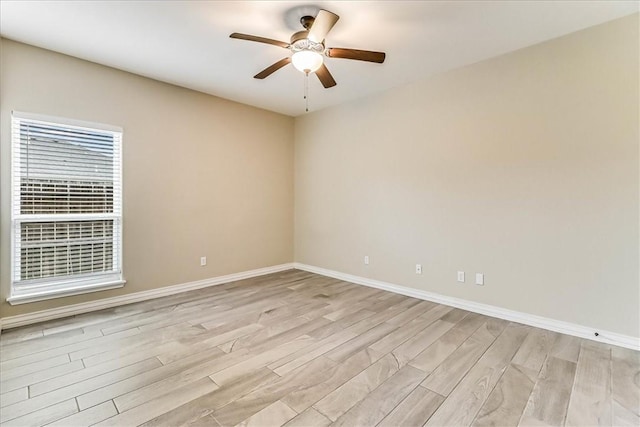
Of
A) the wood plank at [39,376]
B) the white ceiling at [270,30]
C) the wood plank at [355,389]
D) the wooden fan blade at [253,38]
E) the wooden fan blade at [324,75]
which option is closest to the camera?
the wood plank at [355,389]

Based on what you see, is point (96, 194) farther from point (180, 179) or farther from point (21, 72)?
point (21, 72)

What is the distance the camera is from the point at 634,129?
2545 mm

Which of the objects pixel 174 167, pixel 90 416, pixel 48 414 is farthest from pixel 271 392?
pixel 174 167

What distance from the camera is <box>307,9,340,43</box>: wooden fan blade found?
209cm

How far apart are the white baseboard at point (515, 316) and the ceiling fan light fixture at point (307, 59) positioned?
9.70 ft

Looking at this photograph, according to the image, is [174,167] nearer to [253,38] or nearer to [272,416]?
[253,38]

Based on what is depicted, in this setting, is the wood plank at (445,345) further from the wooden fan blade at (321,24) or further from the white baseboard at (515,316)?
the wooden fan blade at (321,24)

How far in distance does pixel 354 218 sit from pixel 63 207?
358cm

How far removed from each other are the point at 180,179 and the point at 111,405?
2.87m

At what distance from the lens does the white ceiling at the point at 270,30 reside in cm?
242

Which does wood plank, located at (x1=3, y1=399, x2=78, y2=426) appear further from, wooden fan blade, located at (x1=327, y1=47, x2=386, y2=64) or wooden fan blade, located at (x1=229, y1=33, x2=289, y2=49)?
wooden fan blade, located at (x1=327, y1=47, x2=386, y2=64)

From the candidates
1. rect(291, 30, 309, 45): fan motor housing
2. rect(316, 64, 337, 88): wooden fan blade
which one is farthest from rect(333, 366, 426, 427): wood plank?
rect(291, 30, 309, 45): fan motor housing

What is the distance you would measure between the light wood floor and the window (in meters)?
0.46

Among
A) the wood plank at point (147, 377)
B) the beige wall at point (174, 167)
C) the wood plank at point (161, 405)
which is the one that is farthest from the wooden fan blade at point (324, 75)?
the wood plank at point (161, 405)
